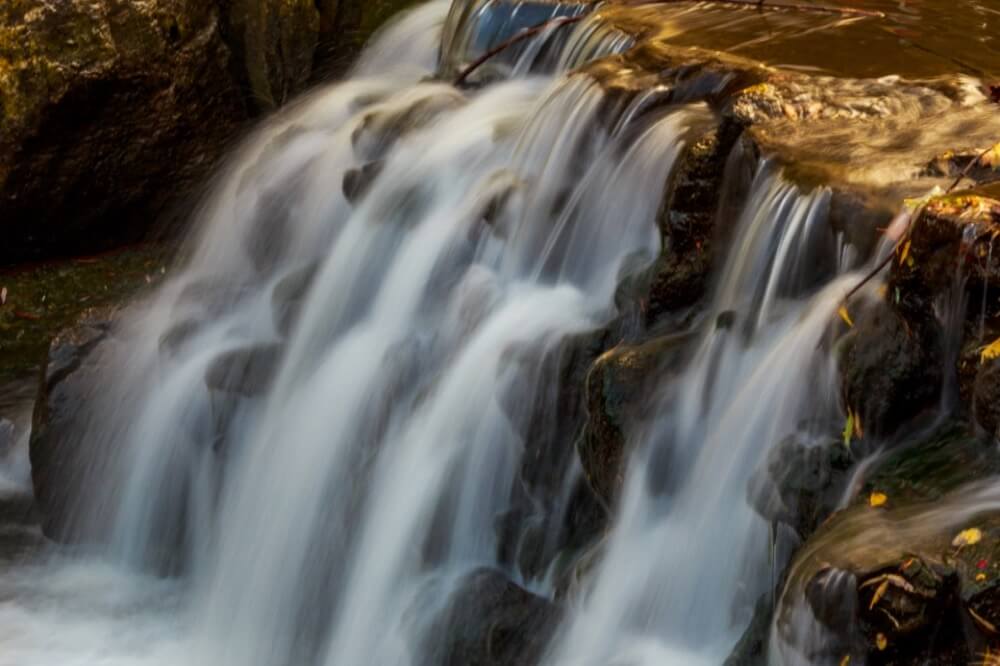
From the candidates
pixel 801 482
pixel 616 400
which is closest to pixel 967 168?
pixel 801 482

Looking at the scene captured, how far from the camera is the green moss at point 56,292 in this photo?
7480 millimetres

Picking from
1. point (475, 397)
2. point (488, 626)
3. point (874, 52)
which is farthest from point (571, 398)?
point (874, 52)

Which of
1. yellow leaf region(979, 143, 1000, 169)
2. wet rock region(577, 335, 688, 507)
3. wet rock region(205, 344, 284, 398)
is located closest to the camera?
yellow leaf region(979, 143, 1000, 169)

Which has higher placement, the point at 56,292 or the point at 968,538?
the point at 968,538

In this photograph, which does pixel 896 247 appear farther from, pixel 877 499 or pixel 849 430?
pixel 877 499

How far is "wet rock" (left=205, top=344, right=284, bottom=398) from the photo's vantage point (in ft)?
20.6

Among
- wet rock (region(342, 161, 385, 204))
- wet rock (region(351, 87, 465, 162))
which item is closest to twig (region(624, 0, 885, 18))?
wet rock (region(351, 87, 465, 162))

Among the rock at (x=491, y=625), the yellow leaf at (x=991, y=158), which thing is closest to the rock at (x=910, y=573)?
the yellow leaf at (x=991, y=158)

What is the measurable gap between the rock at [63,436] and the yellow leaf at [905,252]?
3.91m

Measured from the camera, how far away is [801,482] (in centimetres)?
404

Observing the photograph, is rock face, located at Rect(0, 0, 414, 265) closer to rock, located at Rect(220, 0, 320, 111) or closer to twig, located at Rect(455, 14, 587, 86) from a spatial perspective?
rock, located at Rect(220, 0, 320, 111)

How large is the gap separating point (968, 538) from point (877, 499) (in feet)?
1.50

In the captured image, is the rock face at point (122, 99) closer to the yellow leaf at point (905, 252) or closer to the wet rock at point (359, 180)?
the wet rock at point (359, 180)

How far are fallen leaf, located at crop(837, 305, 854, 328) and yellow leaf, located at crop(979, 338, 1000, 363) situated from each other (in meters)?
0.57
